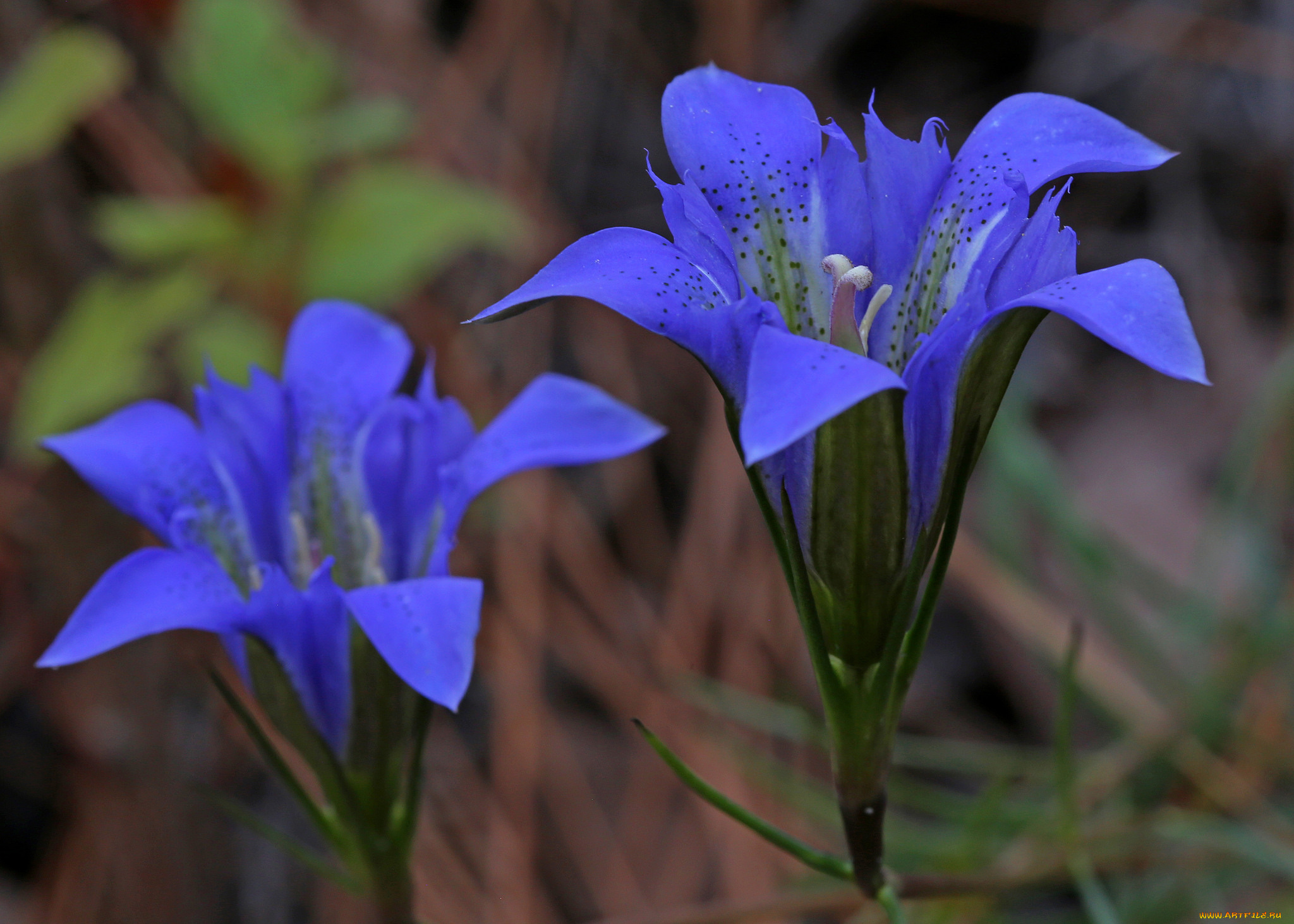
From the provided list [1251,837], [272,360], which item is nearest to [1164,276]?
[1251,837]

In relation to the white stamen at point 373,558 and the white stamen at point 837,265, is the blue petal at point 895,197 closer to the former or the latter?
the white stamen at point 837,265

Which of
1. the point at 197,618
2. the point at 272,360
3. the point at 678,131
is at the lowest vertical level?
the point at 272,360

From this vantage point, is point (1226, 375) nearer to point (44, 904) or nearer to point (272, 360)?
point (272, 360)

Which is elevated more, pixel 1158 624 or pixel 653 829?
pixel 1158 624

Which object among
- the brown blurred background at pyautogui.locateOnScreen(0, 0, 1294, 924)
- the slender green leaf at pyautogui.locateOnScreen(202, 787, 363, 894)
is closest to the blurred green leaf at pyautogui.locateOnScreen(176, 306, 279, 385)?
the brown blurred background at pyautogui.locateOnScreen(0, 0, 1294, 924)

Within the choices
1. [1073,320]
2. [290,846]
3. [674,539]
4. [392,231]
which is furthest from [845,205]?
[674,539]

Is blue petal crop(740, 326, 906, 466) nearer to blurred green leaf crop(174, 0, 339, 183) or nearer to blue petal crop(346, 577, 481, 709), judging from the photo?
blue petal crop(346, 577, 481, 709)

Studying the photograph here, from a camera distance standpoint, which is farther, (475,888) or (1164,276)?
(475,888)
